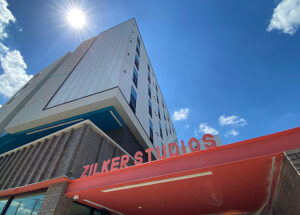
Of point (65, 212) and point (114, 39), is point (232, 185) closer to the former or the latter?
point (65, 212)

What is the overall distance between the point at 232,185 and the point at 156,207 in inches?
136

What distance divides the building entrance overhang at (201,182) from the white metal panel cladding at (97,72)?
26.2 feet

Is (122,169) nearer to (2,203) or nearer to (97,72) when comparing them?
(2,203)


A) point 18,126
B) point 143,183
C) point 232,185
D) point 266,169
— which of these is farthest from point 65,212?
point 18,126

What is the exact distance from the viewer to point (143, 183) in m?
4.80

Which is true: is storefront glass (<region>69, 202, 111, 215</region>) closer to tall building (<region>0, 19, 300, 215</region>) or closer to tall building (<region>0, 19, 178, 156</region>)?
tall building (<region>0, 19, 300, 215</region>)

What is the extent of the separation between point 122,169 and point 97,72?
38.1 feet

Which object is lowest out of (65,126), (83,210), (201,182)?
(83,210)

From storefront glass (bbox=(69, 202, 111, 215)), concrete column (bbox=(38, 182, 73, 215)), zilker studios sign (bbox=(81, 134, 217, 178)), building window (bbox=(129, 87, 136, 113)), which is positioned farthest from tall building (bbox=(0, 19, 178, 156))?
concrete column (bbox=(38, 182, 73, 215))

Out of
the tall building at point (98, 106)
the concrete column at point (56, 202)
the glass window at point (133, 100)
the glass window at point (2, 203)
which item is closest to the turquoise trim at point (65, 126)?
the tall building at point (98, 106)

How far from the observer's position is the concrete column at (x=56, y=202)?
5.51 meters

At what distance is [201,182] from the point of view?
468cm

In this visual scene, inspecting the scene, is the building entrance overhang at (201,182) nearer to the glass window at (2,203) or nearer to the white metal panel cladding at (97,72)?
the glass window at (2,203)

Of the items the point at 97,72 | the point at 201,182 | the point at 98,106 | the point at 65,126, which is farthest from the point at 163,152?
the point at 97,72
